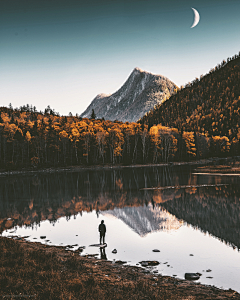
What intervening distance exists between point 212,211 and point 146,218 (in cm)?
843

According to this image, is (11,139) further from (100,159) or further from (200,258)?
(200,258)

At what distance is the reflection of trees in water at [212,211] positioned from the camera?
2367cm

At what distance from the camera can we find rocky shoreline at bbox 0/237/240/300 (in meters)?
11.1

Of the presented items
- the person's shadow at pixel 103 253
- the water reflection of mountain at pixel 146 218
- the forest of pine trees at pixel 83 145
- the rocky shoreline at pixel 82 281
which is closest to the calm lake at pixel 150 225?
the water reflection of mountain at pixel 146 218

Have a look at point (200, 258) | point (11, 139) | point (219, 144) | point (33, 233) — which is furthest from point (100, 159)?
point (200, 258)

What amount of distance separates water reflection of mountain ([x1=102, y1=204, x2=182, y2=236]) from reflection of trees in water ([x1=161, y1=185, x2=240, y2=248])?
1566mm

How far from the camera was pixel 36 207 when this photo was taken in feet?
126

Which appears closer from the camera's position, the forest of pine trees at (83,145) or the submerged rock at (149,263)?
the submerged rock at (149,263)

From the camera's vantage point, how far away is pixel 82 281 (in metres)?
12.6

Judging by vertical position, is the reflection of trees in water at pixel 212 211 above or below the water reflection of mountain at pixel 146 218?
above

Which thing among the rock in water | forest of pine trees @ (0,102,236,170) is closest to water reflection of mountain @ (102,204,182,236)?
the rock in water

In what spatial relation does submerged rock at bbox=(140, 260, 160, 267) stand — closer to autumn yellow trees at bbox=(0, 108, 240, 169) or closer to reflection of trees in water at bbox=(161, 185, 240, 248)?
reflection of trees in water at bbox=(161, 185, 240, 248)

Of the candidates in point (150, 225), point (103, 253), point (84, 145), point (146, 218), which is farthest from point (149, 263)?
point (84, 145)

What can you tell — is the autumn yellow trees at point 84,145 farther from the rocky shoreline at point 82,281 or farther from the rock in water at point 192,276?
the rock in water at point 192,276
